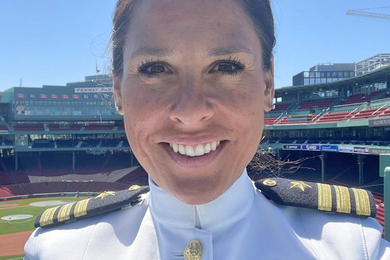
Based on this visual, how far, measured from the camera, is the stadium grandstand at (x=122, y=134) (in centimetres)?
2311

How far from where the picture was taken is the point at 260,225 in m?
1.41

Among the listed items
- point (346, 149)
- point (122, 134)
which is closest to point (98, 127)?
point (122, 134)

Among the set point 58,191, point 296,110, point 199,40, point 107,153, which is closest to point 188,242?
point 199,40

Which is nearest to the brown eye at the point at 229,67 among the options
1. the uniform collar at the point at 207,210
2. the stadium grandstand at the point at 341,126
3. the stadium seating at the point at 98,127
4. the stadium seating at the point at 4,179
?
the uniform collar at the point at 207,210

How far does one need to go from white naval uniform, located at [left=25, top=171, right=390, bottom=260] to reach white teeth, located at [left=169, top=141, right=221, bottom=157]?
30 cm

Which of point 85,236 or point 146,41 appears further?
point 85,236

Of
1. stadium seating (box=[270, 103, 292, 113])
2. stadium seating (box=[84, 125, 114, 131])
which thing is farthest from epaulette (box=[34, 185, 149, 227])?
stadium seating (box=[84, 125, 114, 131])

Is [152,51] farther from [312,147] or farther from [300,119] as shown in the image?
[300,119]

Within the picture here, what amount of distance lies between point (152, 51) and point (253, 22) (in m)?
0.46

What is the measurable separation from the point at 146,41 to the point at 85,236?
3.52 ft

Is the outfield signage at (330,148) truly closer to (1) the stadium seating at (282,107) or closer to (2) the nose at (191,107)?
(1) the stadium seating at (282,107)

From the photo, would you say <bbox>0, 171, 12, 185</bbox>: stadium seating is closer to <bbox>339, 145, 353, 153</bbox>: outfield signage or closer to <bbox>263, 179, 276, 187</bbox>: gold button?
<bbox>339, 145, 353, 153</bbox>: outfield signage

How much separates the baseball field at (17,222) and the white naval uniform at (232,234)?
13710mm

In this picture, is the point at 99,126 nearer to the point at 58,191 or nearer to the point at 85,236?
the point at 58,191
